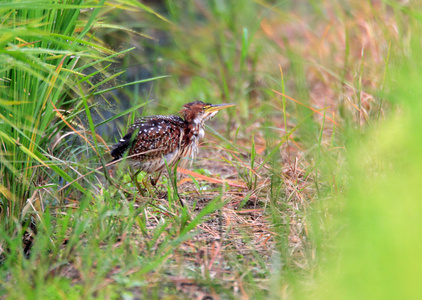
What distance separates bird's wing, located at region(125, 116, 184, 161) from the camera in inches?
153

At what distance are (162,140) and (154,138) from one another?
0.07m

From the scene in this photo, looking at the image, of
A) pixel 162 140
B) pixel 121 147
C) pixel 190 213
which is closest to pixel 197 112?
pixel 162 140

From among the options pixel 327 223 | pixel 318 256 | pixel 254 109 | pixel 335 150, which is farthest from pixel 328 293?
pixel 254 109

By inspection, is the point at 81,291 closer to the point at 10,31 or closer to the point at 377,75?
the point at 10,31

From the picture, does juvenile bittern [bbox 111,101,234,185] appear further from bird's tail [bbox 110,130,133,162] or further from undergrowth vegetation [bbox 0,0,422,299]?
undergrowth vegetation [bbox 0,0,422,299]

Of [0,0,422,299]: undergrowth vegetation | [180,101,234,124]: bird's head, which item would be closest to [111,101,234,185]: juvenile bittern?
[180,101,234,124]: bird's head

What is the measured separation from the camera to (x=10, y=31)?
2281 mm

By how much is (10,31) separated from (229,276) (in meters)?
1.49

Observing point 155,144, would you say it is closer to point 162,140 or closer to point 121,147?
point 162,140

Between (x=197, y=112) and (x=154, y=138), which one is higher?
(x=197, y=112)

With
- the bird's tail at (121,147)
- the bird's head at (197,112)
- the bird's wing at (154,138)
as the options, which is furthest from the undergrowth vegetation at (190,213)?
the bird's head at (197,112)

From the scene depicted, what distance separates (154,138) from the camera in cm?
391

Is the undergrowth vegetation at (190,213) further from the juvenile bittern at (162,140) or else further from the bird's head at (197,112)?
the bird's head at (197,112)

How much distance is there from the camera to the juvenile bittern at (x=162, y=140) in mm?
3889
